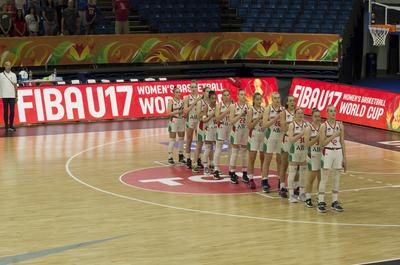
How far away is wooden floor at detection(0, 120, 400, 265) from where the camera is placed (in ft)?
50.8

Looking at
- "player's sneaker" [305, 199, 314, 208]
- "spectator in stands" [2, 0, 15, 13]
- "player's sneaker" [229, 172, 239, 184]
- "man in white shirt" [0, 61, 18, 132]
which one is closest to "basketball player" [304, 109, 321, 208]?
"player's sneaker" [305, 199, 314, 208]

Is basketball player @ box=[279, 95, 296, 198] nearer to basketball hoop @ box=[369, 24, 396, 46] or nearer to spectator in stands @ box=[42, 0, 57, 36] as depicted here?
basketball hoop @ box=[369, 24, 396, 46]

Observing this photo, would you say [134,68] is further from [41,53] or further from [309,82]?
[309,82]

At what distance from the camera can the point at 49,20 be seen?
3431 centimetres

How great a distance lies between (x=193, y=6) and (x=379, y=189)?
1952 centimetres

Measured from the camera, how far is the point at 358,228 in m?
17.3

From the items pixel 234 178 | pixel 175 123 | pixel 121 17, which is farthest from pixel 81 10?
pixel 234 178

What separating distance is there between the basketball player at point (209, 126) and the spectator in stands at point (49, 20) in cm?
1371

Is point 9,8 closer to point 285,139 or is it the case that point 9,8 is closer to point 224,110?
point 224,110

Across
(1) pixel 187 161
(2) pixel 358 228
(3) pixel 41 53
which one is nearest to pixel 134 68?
(3) pixel 41 53

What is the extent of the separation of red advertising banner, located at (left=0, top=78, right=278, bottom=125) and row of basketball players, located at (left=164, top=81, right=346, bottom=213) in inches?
279

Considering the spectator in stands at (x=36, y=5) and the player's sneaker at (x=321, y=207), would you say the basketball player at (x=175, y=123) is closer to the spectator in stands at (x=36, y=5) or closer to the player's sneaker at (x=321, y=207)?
the player's sneaker at (x=321, y=207)

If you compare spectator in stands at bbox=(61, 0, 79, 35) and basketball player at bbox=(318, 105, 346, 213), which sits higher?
spectator in stands at bbox=(61, 0, 79, 35)

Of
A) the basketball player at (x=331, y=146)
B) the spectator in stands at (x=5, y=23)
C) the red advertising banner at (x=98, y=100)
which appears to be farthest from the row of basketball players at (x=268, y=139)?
the spectator in stands at (x=5, y=23)
